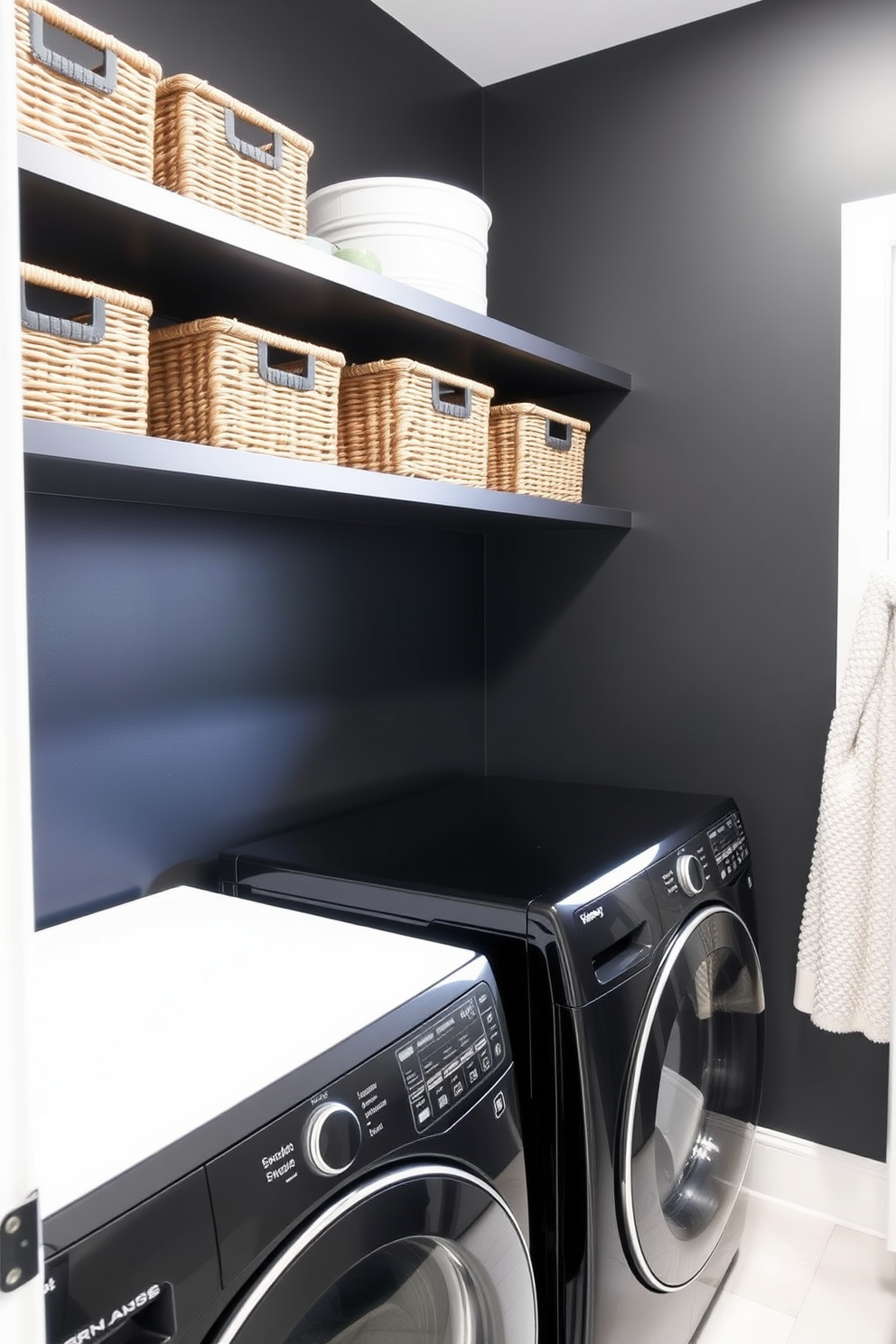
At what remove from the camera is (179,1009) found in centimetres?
104

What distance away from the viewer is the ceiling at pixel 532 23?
2.09m

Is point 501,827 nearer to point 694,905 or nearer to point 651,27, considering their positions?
point 694,905

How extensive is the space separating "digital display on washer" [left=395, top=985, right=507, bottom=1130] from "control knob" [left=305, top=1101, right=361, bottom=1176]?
0.09 m

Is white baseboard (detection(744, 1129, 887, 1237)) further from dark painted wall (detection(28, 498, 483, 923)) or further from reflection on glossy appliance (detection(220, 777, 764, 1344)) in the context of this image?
dark painted wall (detection(28, 498, 483, 923))

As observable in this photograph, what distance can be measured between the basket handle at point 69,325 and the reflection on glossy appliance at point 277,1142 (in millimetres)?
700

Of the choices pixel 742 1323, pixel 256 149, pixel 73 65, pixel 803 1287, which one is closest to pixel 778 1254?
pixel 803 1287

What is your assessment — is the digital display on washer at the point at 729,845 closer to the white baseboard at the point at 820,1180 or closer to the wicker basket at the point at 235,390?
the white baseboard at the point at 820,1180

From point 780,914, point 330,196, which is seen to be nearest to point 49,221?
point 330,196

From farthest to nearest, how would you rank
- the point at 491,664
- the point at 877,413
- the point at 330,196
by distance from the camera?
the point at 491,664 → the point at 877,413 → the point at 330,196

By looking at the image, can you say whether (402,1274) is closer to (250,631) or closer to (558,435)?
(250,631)

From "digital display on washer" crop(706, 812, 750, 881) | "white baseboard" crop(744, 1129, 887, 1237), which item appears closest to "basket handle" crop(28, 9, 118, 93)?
"digital display on washer" crop(706, 812, 750, 881)

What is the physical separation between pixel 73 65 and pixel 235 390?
378mm

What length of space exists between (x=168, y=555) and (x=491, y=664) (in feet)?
3.44

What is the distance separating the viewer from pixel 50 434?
1034 mm
